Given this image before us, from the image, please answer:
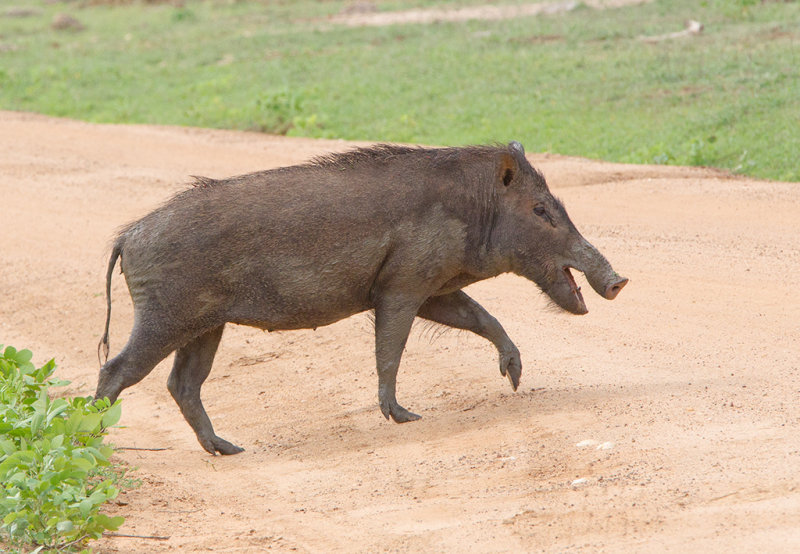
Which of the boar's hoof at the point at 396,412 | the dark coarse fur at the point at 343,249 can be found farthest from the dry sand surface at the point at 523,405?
the dark coarse fur at the point at 343,249

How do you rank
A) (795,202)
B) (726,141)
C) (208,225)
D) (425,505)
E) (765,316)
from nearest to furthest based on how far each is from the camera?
(425,505) < (208,225) < (765,316) < (795,202) < (726,141)

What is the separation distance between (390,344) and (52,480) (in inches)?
96.2

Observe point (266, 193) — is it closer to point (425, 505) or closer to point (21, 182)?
point (425, 505)

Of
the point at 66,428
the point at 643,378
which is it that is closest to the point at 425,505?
the point at 66,428

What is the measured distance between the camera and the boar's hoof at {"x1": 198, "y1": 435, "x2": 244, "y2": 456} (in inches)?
279

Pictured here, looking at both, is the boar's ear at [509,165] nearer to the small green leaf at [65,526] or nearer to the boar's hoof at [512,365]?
the boar's hoof at [512,365]

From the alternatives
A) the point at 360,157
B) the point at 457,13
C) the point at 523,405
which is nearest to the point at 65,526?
the point at 523,405

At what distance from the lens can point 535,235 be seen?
6.99 meters

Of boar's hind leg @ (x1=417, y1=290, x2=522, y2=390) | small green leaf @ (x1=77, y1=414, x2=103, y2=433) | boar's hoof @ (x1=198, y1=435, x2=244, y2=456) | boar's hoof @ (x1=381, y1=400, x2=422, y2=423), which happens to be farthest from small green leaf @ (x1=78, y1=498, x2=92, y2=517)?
boar's hind leg @ (x1=417, y1=290, x2=522, y2=390)

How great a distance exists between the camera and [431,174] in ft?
22.8

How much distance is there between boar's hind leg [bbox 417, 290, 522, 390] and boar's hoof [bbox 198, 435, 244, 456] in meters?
1.41

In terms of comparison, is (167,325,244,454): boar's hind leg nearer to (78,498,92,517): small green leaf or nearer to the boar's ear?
the boar's ear

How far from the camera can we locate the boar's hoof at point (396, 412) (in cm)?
691

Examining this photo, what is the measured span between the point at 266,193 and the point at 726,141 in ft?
27.2
